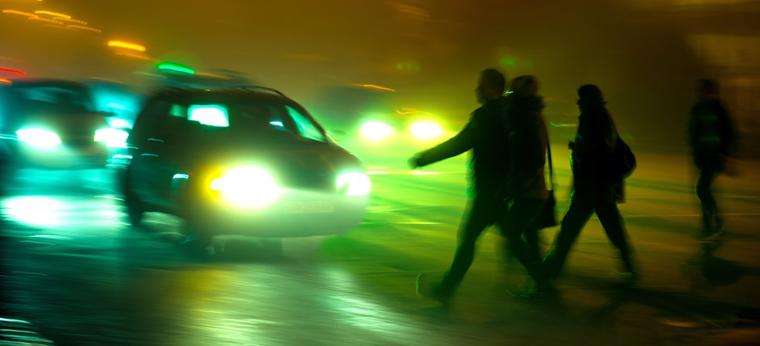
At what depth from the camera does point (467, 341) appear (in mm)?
6844

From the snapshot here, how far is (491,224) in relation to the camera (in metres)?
7.71

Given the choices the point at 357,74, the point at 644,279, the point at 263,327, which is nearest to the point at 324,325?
the point at 263,327

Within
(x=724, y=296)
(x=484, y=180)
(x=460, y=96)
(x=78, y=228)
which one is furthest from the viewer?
(x=460, y=96)

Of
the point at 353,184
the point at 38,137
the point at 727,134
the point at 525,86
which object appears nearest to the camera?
the point at 525,86

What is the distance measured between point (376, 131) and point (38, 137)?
8.95 meters

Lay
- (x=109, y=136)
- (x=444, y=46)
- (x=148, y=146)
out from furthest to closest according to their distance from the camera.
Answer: (x=444, y=46) < (x=109, y=136) < (x=148, y=146)

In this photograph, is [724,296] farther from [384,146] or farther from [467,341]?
[384,146]

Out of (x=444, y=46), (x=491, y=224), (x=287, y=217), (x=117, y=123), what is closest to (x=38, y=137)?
(x=117, y=123)

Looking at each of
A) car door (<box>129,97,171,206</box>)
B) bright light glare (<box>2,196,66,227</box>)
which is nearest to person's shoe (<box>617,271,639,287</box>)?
car door (<box>129,97,171,206</box>)

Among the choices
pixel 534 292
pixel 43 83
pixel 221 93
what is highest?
pixel 43 83

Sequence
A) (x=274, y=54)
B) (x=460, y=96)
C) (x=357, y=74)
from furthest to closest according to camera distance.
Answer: (x=274, y=54), (x=357, y=74), (x=460, y=96)

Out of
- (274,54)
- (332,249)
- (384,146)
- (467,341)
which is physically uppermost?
(274,54)

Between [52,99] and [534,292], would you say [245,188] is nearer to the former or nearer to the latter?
[534,292]

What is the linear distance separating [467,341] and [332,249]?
3.91 m
